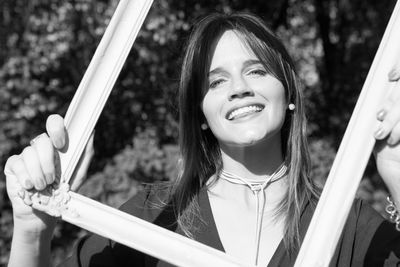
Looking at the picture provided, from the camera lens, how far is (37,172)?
4.91 ft

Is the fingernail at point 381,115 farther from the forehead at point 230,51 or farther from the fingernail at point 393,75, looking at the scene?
the forehead at point 230,51

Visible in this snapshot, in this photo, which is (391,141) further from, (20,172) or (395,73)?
(20,172)

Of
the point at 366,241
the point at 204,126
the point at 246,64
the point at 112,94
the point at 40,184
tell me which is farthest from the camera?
the point at 112,94

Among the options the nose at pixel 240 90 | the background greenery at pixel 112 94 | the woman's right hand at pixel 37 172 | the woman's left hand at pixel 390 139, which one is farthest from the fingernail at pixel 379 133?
the background greenery at pixel 112 94

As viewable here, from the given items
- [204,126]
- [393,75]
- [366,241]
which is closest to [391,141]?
[393,75]

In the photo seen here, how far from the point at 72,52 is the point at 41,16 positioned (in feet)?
1.01

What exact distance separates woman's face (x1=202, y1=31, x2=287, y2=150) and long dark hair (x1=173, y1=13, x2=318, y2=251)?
0.04 metres

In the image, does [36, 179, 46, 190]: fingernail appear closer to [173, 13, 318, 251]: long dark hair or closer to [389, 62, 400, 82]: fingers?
[173, 13, 318, 251]: long dark hair

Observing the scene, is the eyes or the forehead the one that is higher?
the forehead

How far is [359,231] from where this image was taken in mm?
1730

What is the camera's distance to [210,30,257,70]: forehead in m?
1.85

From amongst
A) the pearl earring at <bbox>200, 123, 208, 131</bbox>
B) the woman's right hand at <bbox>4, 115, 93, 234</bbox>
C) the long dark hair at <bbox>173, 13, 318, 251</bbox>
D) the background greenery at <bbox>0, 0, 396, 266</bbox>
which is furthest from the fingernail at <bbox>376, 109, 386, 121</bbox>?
the background greenery at <bbox>0, 0, 396, 266</bbox>

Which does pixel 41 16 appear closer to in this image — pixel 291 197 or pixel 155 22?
pixel 155 22

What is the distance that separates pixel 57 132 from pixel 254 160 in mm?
629
